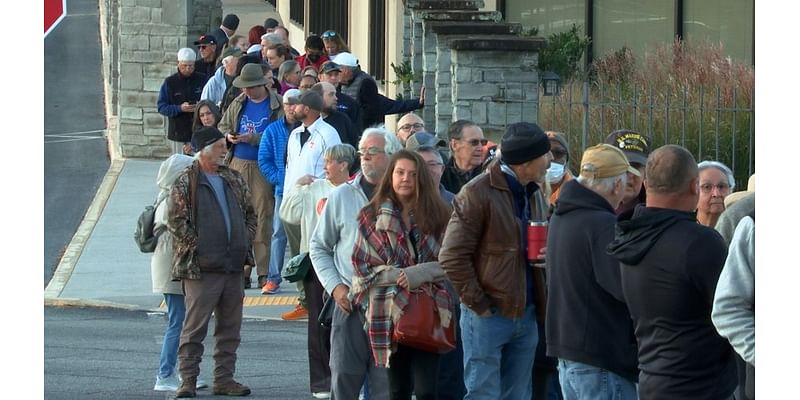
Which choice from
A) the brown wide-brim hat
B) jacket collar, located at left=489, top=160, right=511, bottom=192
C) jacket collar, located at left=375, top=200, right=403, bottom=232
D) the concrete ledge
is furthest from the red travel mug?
the brown wide-brim hat

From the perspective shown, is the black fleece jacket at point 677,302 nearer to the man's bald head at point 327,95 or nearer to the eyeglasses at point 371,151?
the eyeglasses at point 371,151

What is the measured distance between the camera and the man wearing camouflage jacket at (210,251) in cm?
942

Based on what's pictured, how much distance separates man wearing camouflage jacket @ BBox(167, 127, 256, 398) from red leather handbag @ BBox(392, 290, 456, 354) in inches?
80.0

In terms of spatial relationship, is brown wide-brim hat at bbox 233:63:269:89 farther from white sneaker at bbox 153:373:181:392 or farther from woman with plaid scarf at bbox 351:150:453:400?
woman with plaid scarf at bbox 351:150:453:400

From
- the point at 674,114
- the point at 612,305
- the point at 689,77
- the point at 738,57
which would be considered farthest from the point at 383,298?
the point at 738,57

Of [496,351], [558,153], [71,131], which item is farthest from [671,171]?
[71,131]

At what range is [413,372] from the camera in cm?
795

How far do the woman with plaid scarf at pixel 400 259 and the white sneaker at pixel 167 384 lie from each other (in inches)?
90.7

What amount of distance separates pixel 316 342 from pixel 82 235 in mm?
7513

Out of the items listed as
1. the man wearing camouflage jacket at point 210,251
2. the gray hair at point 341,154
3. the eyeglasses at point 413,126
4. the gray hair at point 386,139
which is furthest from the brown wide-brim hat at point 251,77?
the gray hair at point 386,139

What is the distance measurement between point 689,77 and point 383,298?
30.3ft

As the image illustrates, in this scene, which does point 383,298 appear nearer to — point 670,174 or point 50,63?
point 670,174

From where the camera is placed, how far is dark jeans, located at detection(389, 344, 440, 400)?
786 centimetres

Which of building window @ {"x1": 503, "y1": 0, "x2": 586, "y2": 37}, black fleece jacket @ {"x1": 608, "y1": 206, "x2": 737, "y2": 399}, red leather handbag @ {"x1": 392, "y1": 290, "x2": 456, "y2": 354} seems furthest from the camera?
building window @ {"x1": 503, "y1": 0, "x2": 586, "y2": 37}
